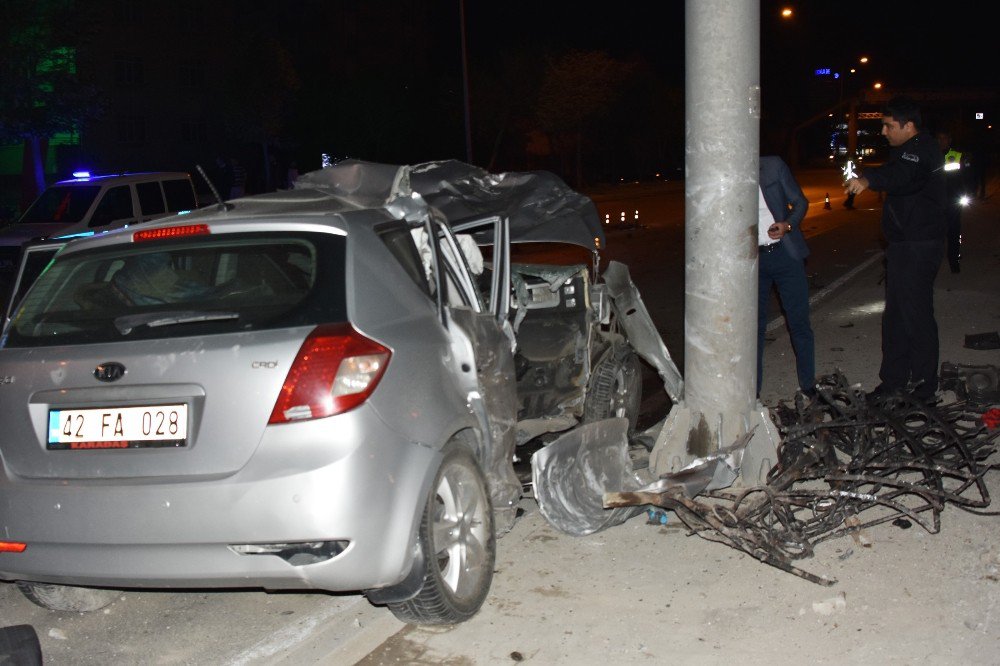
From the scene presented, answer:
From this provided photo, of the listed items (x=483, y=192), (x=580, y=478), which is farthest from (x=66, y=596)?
(x=483, y=192)

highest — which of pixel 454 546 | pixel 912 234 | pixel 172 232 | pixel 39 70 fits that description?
pixel 39 70

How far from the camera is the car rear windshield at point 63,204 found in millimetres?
17078

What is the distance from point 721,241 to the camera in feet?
17.3

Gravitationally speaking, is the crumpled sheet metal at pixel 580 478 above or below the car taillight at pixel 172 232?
below

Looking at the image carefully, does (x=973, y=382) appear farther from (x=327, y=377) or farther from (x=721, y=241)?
(x=327, y=377)

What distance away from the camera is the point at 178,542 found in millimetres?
3531

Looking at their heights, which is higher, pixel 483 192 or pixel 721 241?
pixel 483 192

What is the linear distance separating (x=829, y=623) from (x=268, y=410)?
2.31 m

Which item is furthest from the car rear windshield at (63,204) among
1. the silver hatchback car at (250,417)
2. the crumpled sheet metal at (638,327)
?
the silver hatchback car at (250,417)

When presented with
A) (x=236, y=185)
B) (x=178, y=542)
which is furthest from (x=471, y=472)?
(x=236, y=185)

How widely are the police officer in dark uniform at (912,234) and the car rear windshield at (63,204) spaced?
45.8 feet

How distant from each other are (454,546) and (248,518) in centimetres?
100

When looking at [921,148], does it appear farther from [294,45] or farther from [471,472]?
[294,45]

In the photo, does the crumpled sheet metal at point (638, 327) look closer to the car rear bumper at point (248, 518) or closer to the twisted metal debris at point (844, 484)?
the twisted metal debris at point (844, 484)
